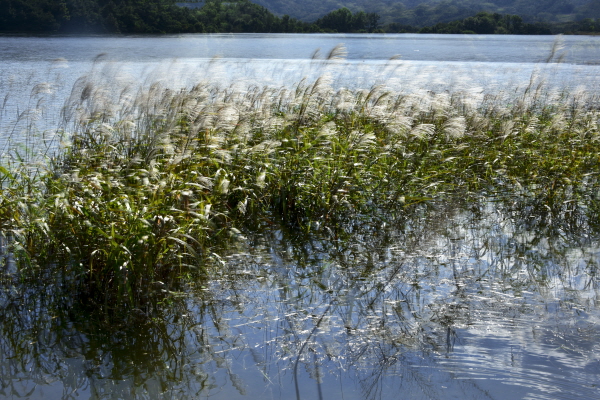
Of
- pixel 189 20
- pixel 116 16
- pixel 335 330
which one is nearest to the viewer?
pixel 335 330

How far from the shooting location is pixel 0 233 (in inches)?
166

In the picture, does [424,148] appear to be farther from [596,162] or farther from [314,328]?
[314,328]

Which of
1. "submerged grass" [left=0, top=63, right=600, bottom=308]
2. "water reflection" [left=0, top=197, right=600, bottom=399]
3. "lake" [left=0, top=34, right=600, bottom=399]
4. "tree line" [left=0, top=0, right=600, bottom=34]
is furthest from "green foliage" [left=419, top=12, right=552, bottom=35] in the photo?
"water reflection" [left=0, top=197, right=600, bottom=399]

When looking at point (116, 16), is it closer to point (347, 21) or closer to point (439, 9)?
point (347, 21)

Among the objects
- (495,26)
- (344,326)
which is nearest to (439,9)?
(495,26)

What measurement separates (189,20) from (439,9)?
1920 centimetres

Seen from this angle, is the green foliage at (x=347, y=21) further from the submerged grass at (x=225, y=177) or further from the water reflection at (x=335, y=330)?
the water reflection at (x=335, y=330)

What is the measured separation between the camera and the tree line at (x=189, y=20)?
3341 cm

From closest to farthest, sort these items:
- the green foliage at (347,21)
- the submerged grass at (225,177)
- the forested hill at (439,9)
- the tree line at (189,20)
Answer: the submerged grass at (225,177)
the tree line at (189,20)
the forested hill at (439,9)
the green foliage at (347,21)

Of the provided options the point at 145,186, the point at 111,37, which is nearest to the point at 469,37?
the point at 111,37

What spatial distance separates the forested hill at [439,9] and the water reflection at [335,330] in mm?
32892

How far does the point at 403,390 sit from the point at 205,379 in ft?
3.26

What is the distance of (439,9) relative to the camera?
42.8 m

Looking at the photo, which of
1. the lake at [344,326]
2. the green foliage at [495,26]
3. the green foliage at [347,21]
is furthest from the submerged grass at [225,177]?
the green foliage at [347,21]
